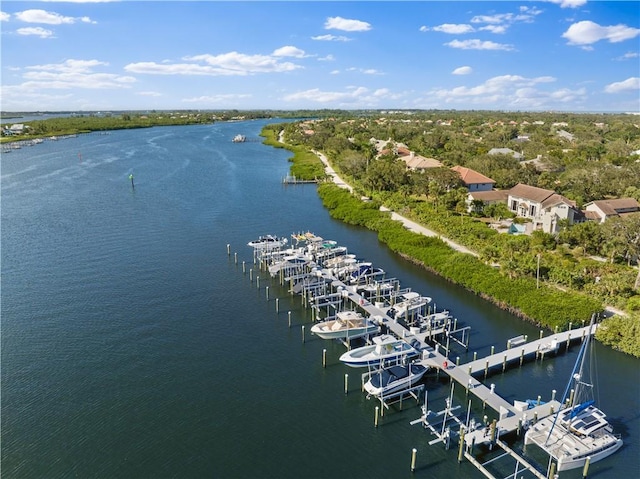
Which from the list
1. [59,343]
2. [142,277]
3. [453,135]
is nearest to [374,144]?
[453,135]

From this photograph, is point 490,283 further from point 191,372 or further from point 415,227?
point 191,372

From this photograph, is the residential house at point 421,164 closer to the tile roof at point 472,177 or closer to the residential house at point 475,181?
the tile roof at point 472,177

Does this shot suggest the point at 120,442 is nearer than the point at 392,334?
Yes

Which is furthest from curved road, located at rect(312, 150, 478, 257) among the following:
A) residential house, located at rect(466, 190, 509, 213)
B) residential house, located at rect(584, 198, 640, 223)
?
residential house, located at rect(584, 198, 640, 223)

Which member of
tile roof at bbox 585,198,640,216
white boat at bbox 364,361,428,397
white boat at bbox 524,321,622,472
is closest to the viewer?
white boat at bbox 524,321,622,472

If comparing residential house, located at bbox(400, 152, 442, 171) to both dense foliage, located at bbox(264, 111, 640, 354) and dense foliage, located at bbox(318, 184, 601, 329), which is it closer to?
dense foliage, located at bbox(264, 111, 640, 354)

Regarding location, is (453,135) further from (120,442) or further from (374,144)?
(120,442)
